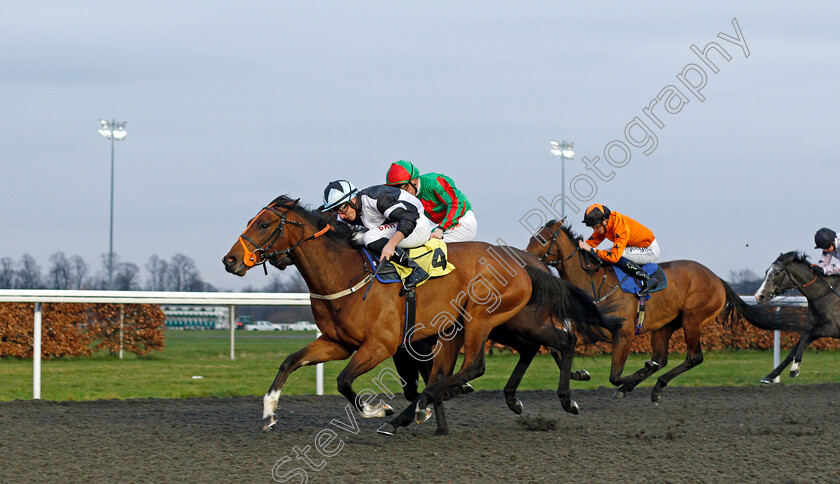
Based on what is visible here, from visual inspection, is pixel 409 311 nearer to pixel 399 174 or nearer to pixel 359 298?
pixel 359 298

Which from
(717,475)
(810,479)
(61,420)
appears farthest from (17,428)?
(810,479)

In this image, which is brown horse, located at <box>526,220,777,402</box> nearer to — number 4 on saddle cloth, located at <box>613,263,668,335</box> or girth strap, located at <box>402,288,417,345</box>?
number 4 on saddle cloth, located at <box>613,263,668,335</box>

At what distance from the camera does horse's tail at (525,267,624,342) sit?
5812 mm

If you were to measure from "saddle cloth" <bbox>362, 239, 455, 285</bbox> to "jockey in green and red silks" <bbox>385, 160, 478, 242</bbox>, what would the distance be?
0.42 metres

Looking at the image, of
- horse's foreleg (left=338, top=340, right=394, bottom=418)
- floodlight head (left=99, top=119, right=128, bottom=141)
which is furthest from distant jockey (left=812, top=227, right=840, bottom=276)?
floodlight head (left=99, top=119, right=128, bottom=141)

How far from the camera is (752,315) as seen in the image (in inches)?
327

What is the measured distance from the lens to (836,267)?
9344mm

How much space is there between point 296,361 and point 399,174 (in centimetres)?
145

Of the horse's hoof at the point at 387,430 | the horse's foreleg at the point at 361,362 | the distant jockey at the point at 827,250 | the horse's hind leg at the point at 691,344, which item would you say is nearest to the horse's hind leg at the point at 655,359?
the horse's hind leg at the point at 691,344

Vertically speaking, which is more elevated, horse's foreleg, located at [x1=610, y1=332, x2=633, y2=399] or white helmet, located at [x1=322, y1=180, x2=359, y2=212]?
white helmet, located at [x1=322, y1=180, x2=359, y2=212]

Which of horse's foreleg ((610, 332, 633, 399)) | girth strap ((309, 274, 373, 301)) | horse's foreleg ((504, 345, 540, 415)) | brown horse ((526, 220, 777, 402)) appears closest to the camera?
girth strap ((309, 274, 373, 301))

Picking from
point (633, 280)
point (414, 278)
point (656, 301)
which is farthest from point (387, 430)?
point (656, 301)

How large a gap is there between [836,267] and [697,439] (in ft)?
16.5

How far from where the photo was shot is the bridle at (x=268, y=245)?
4.73 metres
